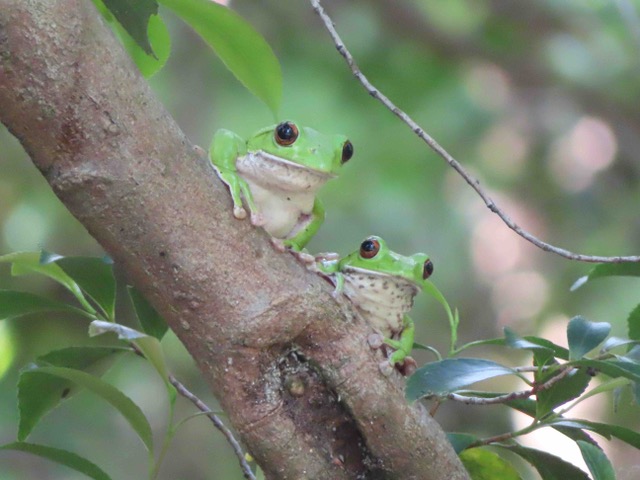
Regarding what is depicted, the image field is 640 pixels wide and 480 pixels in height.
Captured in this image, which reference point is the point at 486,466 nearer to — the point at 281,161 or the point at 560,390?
the point at 560,390

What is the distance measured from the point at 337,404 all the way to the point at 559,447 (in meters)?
2.31

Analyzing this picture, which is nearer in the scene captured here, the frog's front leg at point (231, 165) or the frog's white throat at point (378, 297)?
the frog's front leg at point (231, 165)

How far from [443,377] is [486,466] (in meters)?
0.27

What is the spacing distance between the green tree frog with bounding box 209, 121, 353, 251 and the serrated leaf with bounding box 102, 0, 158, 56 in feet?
0.57

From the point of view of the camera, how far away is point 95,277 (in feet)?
4.07

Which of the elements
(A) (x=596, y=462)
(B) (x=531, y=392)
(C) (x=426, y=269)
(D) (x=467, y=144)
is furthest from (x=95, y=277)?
(D) (x=467, y=144)

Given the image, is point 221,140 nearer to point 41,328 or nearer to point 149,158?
point 149,158

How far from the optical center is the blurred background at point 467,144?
11.4ft

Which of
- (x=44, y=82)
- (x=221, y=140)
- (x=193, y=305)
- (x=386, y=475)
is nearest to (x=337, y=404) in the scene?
(x=386, y=475)

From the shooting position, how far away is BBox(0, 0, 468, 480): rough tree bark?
905 mm

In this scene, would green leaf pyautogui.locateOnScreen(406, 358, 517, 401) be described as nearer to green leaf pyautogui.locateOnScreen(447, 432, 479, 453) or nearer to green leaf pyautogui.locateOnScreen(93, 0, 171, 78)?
green leaf pyautogui.locateOnScreen(447, 432, 479, 453)

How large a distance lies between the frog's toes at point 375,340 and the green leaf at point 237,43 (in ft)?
1.13

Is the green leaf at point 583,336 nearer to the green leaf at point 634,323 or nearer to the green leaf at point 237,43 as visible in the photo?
the green leaf at point 634,323

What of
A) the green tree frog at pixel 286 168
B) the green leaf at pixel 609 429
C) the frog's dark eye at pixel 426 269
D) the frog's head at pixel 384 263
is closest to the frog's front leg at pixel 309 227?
the green tree frog at pixel 286 168
